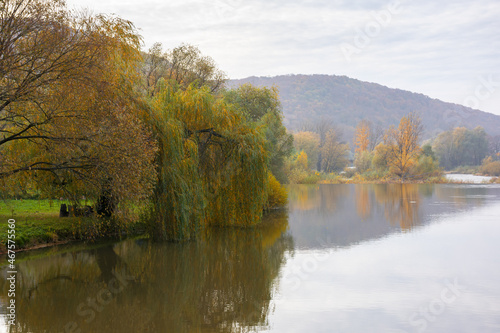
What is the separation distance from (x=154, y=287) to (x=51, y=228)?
207 inches

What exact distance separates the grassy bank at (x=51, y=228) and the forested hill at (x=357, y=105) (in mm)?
105958

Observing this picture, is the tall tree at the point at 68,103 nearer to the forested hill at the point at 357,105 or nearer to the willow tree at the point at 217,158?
the willow tree at the point at 217,158

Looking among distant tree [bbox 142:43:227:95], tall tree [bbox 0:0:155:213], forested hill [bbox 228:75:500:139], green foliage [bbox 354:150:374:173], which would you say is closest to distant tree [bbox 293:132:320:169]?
green foliage [bbox 354:150:374:173]

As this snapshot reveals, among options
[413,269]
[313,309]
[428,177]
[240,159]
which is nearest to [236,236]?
[240,159]

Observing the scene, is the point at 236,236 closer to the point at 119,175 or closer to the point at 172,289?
the point at 119,175

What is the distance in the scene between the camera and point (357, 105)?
138000mm

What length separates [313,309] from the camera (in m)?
8.05

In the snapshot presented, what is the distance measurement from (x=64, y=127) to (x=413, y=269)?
857cm

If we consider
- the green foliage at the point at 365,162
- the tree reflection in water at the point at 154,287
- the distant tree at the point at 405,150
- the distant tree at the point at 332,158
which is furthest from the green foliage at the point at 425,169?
the tree reflection in water at the point at 154,287

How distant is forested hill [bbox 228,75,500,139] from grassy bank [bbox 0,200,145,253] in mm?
105958

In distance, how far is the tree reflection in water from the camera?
7.52 m

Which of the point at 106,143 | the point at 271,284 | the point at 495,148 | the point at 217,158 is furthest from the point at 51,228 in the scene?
the point at 495,148

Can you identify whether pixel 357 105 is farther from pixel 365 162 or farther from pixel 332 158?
pixel 365 162

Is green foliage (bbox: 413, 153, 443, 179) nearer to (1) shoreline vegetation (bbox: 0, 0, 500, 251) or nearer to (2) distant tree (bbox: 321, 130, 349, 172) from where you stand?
(2) distant tree (bbox: 321, 130, 349, 172)
